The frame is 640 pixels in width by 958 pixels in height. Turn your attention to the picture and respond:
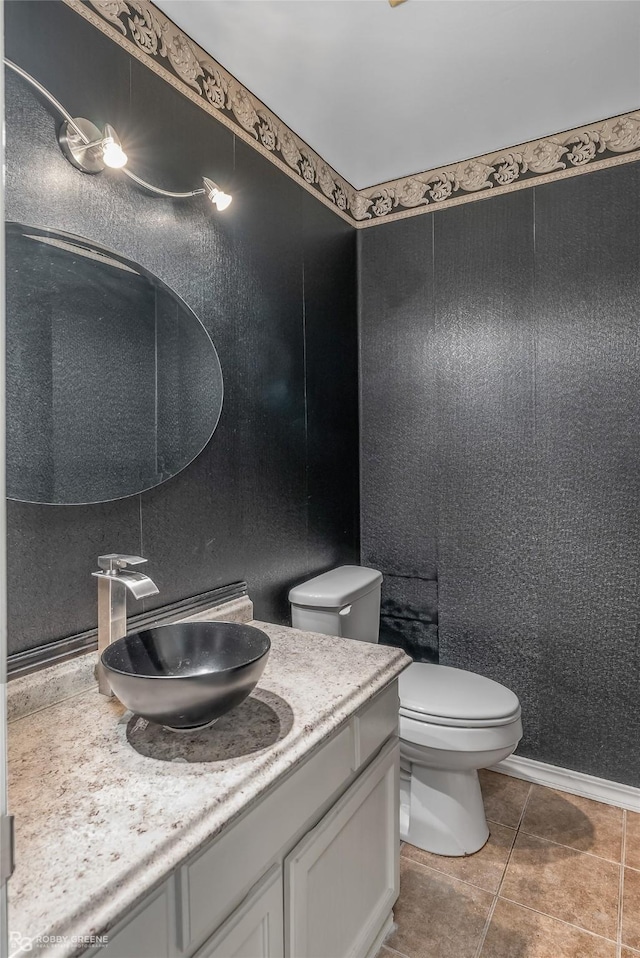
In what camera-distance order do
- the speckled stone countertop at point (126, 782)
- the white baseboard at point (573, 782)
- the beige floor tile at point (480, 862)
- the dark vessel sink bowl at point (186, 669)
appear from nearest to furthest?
1. the speckled stone countertop at point (126, 782)
2. the dark vessel sink bowl at point (186, 669)
3. the beige floor tile at point (480, 862)
4. the white baseboard at point (573, 782)

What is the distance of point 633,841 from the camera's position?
1.84 m

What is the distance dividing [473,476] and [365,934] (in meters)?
1.56

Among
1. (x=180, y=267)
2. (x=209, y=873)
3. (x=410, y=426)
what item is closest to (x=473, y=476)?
(x=410, y=426)

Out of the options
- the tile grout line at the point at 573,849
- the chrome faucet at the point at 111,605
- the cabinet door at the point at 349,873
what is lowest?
the tile grout line at the point at 573,849

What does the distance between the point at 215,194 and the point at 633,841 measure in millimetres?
2459

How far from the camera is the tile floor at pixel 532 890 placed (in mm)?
1463

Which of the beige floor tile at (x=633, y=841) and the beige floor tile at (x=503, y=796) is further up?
the beige floor tile at (x=503, y=796)

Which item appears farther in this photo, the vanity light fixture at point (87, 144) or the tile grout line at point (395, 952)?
the tile grout line at point (395, 952)

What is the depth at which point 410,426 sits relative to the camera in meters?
2.40

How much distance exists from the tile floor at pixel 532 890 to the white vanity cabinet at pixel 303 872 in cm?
21

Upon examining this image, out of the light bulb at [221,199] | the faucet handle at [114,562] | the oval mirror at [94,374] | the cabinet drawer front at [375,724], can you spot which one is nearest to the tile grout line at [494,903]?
the cabinet drawer front at [375,724]

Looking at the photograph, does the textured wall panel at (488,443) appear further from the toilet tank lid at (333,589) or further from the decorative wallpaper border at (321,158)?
the toilet tank lid at (333,589)

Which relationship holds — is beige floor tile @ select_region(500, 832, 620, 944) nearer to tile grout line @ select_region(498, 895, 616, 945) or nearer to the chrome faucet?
tile grout line @ select_region(498, 895, 616, 945)

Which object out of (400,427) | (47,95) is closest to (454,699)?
(400,427)
